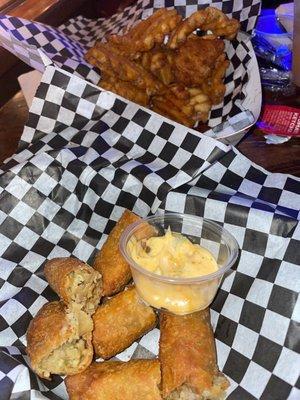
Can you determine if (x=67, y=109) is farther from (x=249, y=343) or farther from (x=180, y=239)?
(x=249, y=343)

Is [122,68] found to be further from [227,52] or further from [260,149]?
[260,149]

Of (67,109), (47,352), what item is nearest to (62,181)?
(67,109)

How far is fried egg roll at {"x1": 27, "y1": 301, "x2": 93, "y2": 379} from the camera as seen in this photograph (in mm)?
1644

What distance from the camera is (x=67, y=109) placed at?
2555 millimetres

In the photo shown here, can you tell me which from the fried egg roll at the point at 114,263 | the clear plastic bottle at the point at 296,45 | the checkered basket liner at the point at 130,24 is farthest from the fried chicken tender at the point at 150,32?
the fried egg roll at the point at 114,263

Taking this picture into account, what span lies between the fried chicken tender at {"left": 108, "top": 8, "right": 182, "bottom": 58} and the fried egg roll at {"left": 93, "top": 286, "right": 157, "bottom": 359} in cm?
153

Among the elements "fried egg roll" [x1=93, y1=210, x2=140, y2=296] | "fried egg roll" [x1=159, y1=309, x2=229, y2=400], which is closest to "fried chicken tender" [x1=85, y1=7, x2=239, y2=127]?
"fried egg roll" [x1=93, y1=210, x2=140, y2=296]

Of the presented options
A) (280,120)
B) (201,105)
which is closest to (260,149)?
(280,120)

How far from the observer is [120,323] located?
1.83 m

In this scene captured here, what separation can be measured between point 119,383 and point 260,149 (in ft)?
4.60

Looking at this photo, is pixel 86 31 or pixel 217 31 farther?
pixel 86 31

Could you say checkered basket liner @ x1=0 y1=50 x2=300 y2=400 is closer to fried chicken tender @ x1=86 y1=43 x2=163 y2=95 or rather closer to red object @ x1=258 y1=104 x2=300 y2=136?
fried chicken tender @ x1=86 y1=43 x2=163 y2=95

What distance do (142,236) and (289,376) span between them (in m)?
0.73

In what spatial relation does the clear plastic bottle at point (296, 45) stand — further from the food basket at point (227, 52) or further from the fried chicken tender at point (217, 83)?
the fried chicken tender at point (217, 83)
